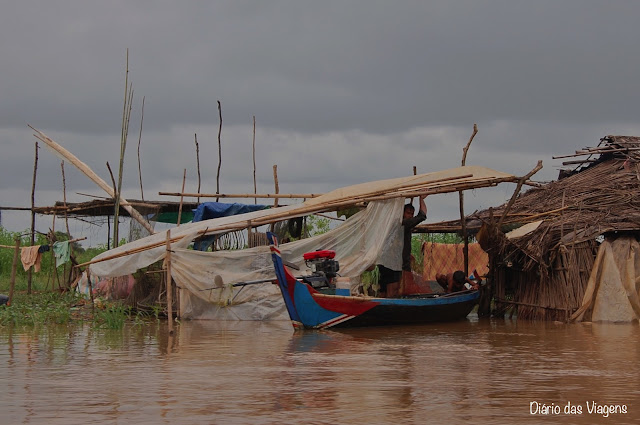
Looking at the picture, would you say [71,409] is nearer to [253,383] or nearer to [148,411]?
[148,411]

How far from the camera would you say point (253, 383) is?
692cm

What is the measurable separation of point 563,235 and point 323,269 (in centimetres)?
401

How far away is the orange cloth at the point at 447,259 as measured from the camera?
18359 mm

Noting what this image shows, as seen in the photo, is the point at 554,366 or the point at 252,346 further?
the point at 252,346

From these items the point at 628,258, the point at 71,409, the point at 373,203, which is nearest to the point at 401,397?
the point at 71,409

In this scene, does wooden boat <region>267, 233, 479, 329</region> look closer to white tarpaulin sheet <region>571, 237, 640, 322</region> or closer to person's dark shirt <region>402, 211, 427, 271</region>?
person's dark shirt <region>402, 211, 427, 271</region>

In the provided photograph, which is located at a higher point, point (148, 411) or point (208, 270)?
point (208, 270)

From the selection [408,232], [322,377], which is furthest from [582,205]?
[322,377]

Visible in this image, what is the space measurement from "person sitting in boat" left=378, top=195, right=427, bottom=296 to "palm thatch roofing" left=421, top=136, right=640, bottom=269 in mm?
1081

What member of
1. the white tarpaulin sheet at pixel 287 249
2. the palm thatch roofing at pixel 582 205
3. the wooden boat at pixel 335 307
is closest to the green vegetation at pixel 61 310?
the white tarpaulin sheet at pixel 287 249

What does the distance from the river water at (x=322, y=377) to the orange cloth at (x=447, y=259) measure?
663 cm

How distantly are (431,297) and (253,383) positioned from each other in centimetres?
705

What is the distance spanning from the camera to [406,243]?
13.5 metres

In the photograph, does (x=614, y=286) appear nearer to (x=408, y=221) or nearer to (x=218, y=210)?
(x=408, y=221)
